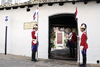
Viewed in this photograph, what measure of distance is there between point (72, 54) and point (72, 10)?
3006 mm

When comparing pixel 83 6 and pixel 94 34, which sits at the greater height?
pixel 83 6

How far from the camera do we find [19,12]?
871 cm

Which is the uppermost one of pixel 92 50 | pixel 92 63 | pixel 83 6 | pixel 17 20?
pixel 83 6

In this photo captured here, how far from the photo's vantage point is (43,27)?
7824 mm

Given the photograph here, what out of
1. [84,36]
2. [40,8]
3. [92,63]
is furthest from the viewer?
[40,8]

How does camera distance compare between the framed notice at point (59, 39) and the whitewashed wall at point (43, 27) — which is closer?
the whitewashed wall at point (43, 27)

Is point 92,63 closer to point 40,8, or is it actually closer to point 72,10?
point 72,10

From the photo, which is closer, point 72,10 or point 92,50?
point 92,50

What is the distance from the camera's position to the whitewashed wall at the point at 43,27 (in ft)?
22.4

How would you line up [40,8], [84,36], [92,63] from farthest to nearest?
[40,8] → [92,63] → [84,36]

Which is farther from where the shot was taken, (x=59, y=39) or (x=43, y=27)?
(x=59, y=39)

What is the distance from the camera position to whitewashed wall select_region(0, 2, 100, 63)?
22.4 feet

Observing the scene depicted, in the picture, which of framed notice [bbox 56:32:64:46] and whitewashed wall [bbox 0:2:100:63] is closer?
whitewashed wall [bbox 0:2:100:63]

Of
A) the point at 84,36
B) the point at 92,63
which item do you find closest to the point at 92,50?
the point at 92,63
